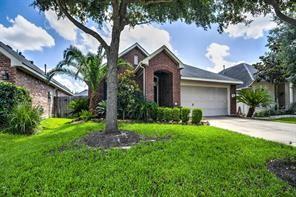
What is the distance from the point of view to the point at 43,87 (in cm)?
1903

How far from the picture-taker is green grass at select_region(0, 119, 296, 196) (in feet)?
14.3

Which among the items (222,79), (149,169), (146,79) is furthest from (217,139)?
(222,79)

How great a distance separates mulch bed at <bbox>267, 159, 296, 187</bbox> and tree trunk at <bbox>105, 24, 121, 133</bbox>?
4.63 metres

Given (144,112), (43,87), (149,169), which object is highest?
(43,87)

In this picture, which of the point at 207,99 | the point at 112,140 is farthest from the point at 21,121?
the point at 207,99

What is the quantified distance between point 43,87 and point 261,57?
64.7ft

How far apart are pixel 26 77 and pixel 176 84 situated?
967 centimetres

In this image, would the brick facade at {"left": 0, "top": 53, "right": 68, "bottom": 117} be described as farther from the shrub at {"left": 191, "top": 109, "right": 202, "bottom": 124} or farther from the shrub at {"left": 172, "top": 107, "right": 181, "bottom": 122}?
the shrub at {"left": 191, "top": 109, "right": 202, "bottom": 124}

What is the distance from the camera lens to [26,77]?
15.2 m

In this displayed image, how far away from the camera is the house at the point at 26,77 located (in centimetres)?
1302

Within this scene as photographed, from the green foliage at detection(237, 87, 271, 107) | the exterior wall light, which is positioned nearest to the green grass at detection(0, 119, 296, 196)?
the exterior wall light

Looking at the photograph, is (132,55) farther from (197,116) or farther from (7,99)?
(7,99)

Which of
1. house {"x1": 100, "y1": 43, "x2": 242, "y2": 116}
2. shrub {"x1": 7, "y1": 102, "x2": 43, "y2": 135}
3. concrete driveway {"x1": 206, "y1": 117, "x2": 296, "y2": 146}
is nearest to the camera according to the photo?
concrete driveway {"x1": 206, "y1": 117, "x2": 296, "y2": 146}

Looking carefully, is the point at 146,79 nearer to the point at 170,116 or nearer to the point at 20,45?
the point at 170,116
